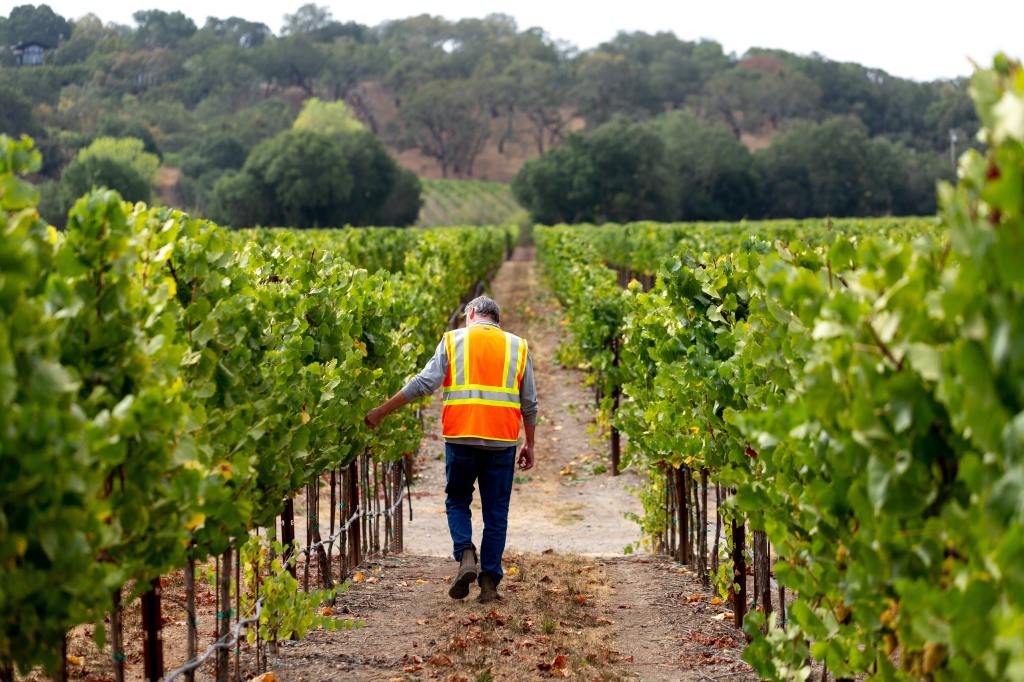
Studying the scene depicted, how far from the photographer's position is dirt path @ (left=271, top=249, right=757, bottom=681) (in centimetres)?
675

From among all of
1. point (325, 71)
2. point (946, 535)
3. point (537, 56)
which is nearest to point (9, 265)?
point (946, 535)

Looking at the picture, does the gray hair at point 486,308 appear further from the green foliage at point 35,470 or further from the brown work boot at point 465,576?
the green foliage at point 35,470

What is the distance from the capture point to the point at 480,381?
25.2 feet

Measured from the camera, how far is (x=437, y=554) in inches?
424

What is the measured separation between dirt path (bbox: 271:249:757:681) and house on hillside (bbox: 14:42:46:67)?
117 m

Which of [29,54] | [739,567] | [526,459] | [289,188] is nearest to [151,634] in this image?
[526,459]

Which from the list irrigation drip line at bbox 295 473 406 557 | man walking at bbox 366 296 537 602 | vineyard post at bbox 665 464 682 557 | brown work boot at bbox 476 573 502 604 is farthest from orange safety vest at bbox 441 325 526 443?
vineyard post at bbox 665 464 682 557

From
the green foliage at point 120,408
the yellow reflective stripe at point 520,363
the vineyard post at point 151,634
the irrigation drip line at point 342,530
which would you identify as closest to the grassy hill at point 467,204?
the irrigation drip line at point 342,530

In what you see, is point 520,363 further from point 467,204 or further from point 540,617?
point 467,204

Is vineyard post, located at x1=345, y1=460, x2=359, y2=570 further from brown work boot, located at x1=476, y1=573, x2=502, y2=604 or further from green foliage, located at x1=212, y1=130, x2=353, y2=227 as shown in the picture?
green foliage, located at x1=212, y1=130, x2=353, y2=227

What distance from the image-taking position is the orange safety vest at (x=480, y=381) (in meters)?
7.67

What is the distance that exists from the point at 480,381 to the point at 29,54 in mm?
130710

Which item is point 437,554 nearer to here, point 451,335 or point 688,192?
point 451,335

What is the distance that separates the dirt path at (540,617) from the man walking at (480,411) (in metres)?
0.45
